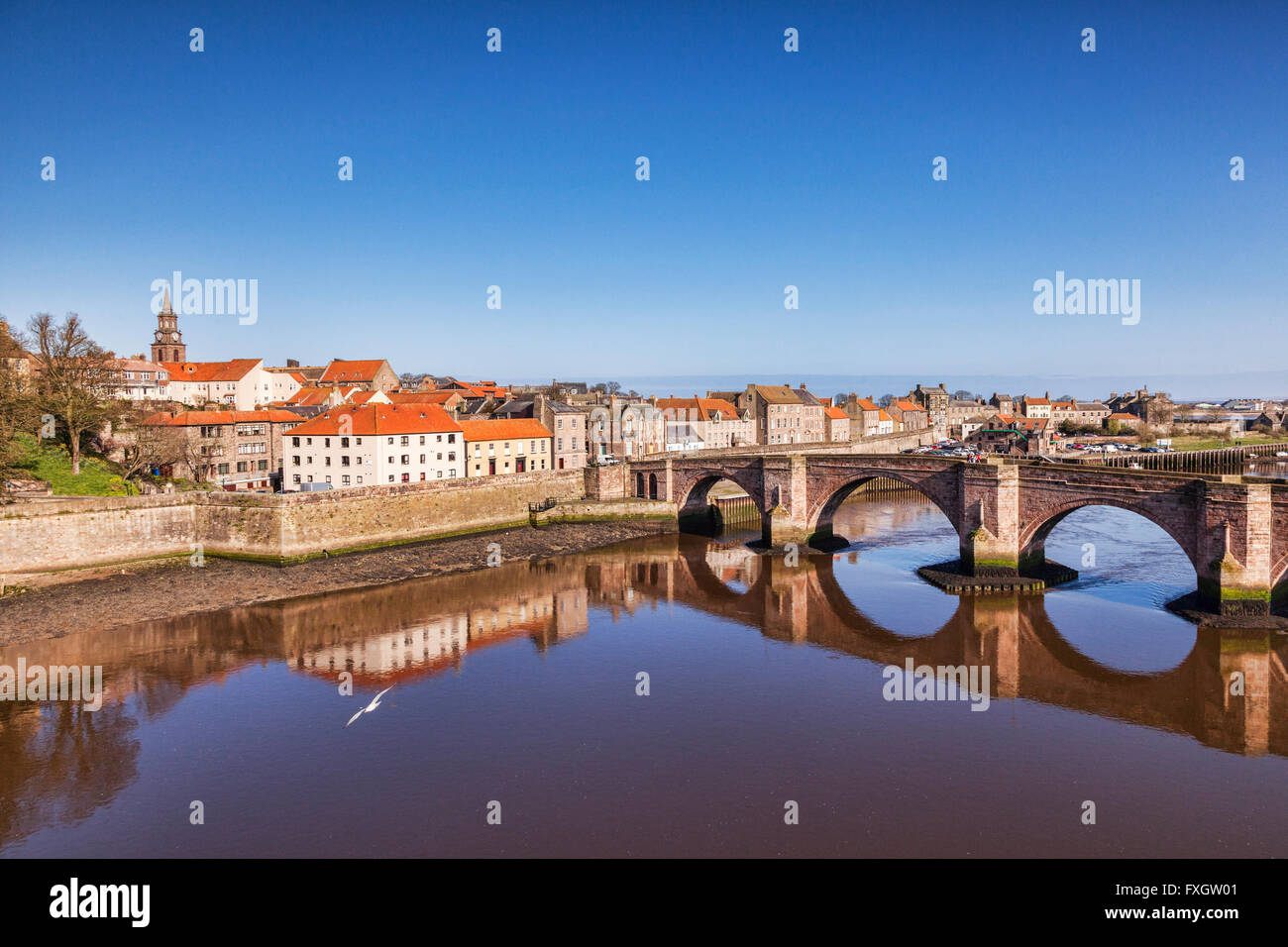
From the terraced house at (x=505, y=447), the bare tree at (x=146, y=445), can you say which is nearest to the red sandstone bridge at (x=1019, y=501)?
the terraced house at (x=505, y=447)

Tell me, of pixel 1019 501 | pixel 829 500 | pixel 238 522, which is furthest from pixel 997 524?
pixel 238 522

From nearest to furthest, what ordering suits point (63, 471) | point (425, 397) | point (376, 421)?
point (63, 471), point (376, 421), point (425, 397)

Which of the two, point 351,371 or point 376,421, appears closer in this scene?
point 376,421

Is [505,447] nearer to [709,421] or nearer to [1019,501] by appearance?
[709,421]

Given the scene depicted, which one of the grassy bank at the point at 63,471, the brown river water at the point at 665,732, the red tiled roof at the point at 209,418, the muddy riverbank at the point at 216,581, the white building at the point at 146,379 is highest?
the white building at the point at 146,379

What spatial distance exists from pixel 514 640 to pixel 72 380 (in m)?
38.2

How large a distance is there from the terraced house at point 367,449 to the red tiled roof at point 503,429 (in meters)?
3.87

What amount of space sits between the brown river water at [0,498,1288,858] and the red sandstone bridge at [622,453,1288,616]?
305 centimetres

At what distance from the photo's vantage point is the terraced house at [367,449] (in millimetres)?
59000

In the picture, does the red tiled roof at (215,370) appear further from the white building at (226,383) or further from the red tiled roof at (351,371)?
the red tiled roof at (351,371)

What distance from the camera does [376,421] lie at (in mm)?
59656

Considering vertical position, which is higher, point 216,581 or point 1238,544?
point 1238,544

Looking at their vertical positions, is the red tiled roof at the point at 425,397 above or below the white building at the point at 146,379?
below
